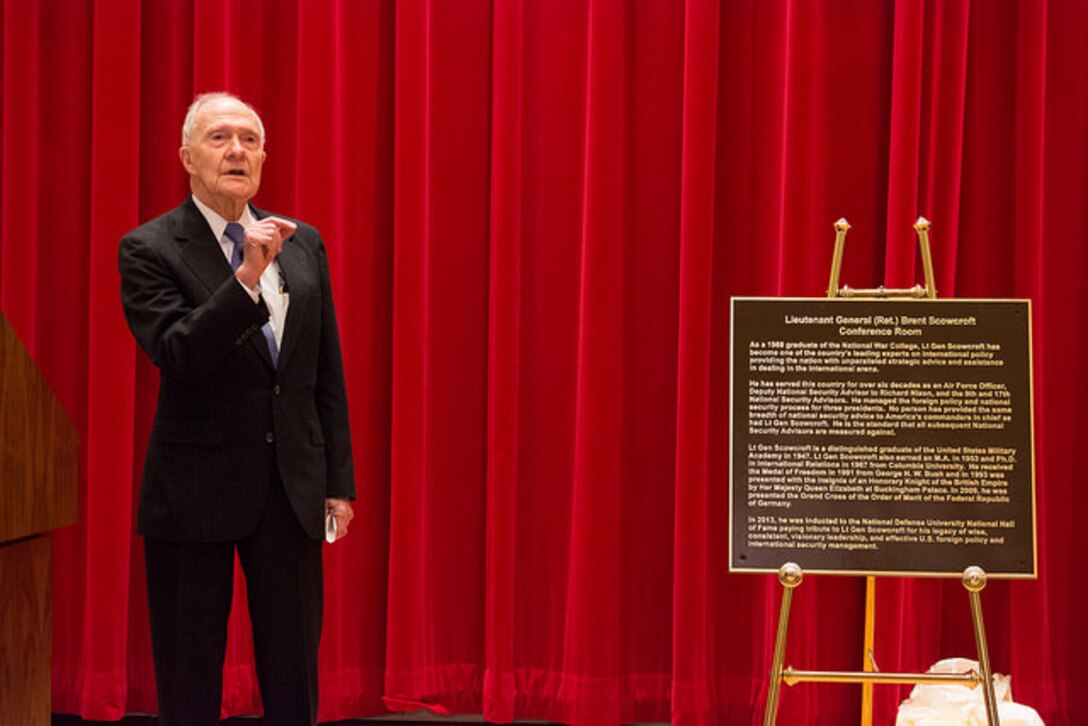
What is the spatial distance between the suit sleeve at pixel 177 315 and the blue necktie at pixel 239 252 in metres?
0.06

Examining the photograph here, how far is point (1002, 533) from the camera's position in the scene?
2.40 metres

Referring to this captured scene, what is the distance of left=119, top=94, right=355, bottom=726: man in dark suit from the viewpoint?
7.34 ft

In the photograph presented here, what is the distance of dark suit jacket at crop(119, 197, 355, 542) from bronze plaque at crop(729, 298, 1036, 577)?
96cm

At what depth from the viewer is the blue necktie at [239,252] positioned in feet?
7.60

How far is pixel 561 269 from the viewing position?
3352 millimetres

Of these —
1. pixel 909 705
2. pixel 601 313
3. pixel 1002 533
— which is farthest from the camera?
pixel 601 313

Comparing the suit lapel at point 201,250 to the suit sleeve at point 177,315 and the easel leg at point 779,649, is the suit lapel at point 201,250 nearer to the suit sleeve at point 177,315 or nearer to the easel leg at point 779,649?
the suit sleeve at point 177,315

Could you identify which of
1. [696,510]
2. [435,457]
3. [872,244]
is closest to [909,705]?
[696,510]

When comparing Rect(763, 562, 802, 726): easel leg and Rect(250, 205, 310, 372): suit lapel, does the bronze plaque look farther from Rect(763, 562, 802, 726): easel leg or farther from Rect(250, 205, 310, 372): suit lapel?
Rect(250, 205, 310, 372): suit lapel

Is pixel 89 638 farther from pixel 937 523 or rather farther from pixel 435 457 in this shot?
pixel 937 523

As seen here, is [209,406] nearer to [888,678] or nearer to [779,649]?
[779,649]

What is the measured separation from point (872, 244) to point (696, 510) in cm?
94

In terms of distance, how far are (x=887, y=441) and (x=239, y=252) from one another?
1.46 m

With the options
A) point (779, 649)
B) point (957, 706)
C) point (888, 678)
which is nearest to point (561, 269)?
point (779, 649)
